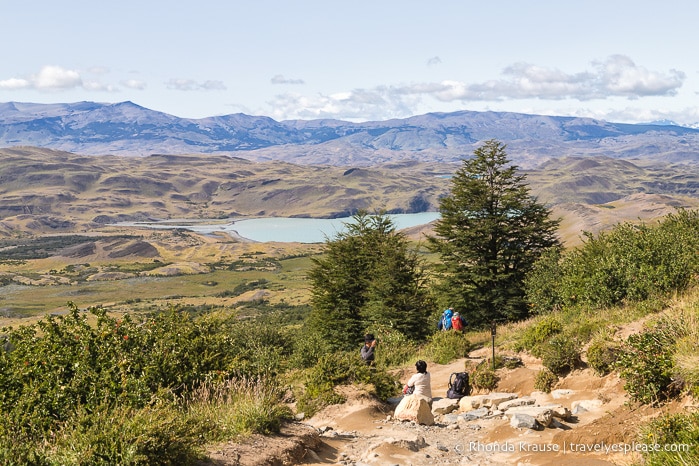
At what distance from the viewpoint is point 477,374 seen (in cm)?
1764

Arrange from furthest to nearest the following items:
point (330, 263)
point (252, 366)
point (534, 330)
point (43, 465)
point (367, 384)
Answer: point (330, 263) < point (534, 330) < point (367, 384) < point (252, 366) < point (43, 465)

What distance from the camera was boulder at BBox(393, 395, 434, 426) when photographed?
45.3 feet

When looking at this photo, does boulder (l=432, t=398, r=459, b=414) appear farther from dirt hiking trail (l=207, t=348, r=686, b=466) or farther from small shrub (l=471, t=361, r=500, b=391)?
small shrub (l=471, t=361, r=500, b=391)

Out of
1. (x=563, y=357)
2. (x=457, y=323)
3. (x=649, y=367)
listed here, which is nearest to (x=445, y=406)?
(x=563, y=357)

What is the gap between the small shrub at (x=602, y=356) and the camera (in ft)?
46.9

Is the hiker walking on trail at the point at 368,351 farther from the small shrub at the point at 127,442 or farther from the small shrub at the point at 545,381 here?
the small shrub at the point at 127,442

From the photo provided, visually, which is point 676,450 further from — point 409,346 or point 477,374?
point 409,346

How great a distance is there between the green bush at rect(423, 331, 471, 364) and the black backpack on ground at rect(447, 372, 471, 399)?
438cm

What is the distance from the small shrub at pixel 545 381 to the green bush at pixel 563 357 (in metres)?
0.24

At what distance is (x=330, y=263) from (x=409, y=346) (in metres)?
14.3

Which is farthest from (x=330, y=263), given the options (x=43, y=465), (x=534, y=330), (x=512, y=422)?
(x=43, y=465)

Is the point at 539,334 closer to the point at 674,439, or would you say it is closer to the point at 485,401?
the point at 485,401

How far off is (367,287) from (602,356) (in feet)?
79.5

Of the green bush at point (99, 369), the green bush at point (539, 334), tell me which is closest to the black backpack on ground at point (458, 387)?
the green bush at point (539, 334)
